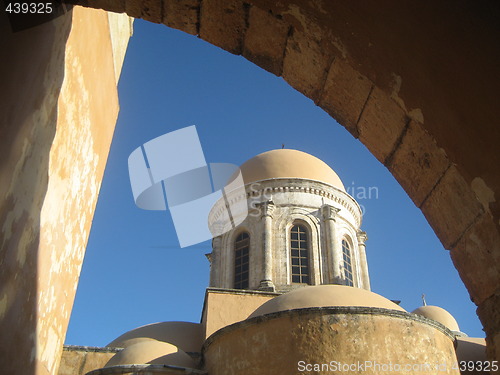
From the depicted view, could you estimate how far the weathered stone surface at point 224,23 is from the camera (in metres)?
2.64

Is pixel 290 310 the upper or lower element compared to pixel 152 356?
upper

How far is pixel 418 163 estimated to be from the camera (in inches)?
93.1

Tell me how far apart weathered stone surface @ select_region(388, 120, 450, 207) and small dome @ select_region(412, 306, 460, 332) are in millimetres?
17546

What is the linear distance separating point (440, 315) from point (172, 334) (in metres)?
11.6

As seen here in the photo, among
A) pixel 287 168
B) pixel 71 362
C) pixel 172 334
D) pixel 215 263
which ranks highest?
pixel 287 168

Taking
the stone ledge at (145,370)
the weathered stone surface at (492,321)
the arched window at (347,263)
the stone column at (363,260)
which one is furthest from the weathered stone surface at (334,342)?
the stone column at (363,260)

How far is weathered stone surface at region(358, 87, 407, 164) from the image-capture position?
2.34 meters

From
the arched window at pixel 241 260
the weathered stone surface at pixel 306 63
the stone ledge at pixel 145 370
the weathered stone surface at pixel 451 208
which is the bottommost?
the weathered stone surface at pixel 451 208

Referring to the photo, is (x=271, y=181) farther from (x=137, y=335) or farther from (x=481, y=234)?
(x=481, y=234)

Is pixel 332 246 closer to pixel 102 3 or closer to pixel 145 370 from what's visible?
pixel 145 370

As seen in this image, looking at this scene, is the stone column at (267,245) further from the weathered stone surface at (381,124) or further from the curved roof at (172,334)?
the weathered stone surface at (381,124)

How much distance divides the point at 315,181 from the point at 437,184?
14.1 m

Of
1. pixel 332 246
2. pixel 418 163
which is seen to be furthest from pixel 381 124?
pixel 332 246

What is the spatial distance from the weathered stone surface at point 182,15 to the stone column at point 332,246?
12.3 metres
